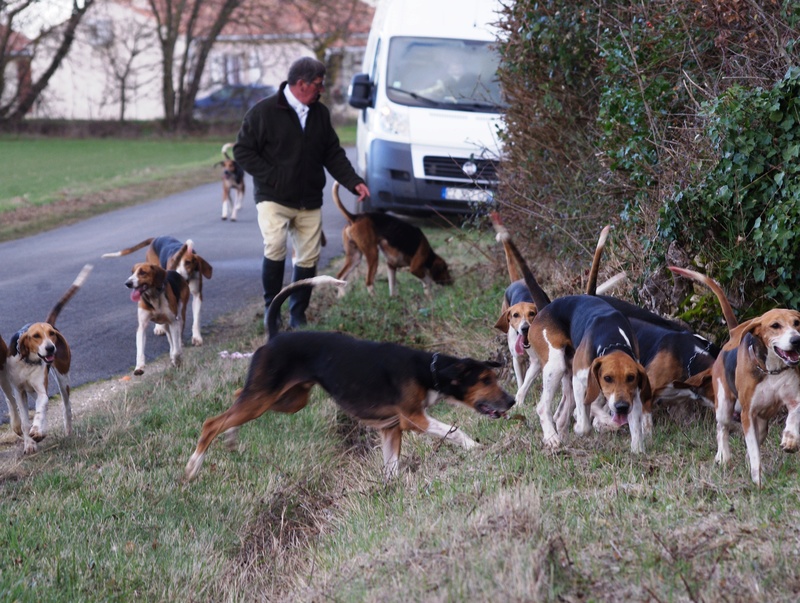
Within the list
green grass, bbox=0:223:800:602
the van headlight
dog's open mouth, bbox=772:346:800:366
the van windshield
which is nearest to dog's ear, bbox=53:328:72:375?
green grass, bbox=0:223:800:602

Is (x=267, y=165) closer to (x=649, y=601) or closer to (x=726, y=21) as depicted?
(x=726, y=21)

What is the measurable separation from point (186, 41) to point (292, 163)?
42.1m

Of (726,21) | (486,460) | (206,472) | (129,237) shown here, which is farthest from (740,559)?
(129,237)

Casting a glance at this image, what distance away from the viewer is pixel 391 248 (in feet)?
38.1

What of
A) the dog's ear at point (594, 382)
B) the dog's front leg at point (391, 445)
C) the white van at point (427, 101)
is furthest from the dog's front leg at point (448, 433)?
the white van at point (427, 101)

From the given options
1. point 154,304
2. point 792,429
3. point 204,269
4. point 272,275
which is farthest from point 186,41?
point 792,429

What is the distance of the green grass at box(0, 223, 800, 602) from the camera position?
12.7 feet

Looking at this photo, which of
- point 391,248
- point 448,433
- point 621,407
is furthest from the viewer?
point 391,248

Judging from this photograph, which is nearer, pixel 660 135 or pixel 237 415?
pixel 237 415

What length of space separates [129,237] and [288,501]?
37.1 feet

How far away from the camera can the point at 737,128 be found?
20.4 feet

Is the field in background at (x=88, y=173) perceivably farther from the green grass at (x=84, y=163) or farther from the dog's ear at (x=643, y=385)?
the dog's ear at (x=643, y=385)

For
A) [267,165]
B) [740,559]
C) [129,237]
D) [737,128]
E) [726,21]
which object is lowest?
[129,237]

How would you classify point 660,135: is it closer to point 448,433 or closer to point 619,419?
point 619,419
